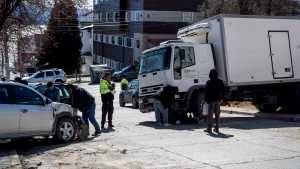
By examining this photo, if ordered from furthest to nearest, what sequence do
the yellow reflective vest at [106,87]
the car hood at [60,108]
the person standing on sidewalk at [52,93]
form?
the yellow reflective vest at [106,87], the person standing on sidewalk at [52,93], the car hood at [60,108]

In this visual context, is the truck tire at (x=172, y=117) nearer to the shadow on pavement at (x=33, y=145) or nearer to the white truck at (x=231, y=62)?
the white truck at (x=231, y=62)

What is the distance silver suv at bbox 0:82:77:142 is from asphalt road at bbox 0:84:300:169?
443mm

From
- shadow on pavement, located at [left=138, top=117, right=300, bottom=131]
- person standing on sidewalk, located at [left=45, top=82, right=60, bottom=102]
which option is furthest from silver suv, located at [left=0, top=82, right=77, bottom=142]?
shadow on pavement, located at [left=138, top=117, right=300, bottom=131]

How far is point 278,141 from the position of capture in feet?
46.2

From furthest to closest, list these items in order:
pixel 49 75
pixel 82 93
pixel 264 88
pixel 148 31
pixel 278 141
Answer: pixel 148 31, pixel 49 75, pixel 264 88, pixel 82 93, pixel 278 141

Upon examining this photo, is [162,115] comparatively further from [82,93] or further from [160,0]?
[160,0]

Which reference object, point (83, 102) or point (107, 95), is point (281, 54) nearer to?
point (107, 95)

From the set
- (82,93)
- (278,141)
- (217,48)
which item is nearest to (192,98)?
(217,48)

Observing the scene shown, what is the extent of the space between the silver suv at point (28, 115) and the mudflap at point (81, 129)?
44 cm

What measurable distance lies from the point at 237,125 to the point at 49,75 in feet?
128

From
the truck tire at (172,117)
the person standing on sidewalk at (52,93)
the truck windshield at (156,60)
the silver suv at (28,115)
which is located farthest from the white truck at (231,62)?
the silver suv at (28,115)

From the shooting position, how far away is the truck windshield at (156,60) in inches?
786

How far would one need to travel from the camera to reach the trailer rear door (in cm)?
2138

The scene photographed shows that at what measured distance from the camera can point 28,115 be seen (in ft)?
46.4
